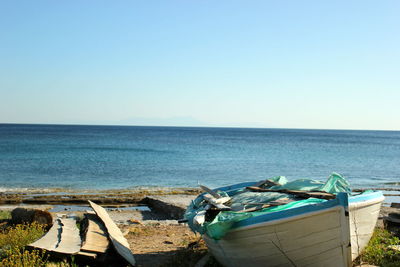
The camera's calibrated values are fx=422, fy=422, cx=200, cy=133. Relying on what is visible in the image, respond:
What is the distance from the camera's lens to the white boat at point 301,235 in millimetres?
6941

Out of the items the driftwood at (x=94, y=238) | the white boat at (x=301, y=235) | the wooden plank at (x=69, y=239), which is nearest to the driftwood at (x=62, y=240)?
the wooden plank at (x=69, y=239)

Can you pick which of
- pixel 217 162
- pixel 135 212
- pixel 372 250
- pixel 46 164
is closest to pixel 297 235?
pixel 372 250

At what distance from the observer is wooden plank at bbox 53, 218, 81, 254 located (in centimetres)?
865

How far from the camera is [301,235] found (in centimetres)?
712

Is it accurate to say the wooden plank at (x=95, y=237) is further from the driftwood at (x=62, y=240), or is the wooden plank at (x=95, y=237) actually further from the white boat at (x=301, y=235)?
the white boat at (x=301, y=235)

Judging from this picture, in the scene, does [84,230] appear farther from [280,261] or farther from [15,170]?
[15,170]

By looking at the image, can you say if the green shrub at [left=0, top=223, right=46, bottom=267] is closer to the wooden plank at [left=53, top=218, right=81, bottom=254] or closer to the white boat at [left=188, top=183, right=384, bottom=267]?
the wooden plank at [left=53, top=218, right=81, bottom=254]

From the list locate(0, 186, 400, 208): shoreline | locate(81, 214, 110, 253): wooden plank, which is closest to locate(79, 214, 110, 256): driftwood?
locate(81, 214, 110, 253): wooden plank

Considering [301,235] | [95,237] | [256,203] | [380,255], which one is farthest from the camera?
[95,237]

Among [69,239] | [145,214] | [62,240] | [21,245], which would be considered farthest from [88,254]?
[145,214]

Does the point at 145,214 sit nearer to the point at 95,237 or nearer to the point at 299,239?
the point at 95,237

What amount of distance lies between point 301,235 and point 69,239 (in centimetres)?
530

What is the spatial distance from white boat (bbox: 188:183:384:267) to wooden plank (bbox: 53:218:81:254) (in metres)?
3.24

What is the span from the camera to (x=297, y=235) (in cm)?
713
